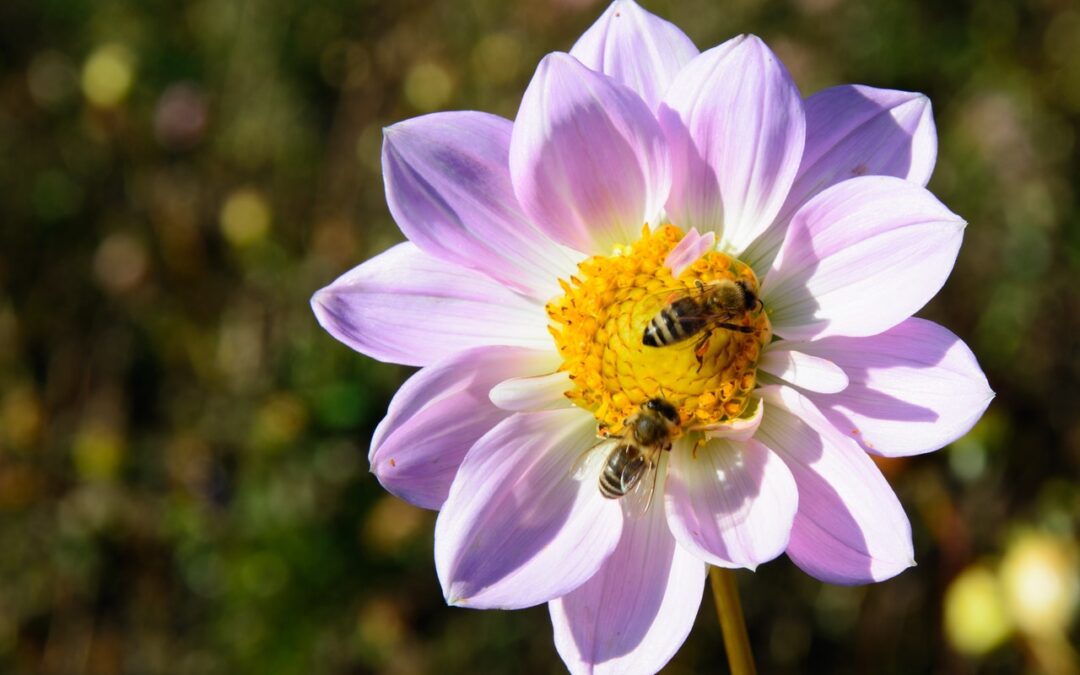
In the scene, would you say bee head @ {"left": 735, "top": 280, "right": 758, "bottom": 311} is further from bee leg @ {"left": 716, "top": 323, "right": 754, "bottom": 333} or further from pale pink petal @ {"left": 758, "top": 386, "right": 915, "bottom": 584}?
pale pink petal @ {"left": 758, "top": 386, "right": 915, "bottom": 584}

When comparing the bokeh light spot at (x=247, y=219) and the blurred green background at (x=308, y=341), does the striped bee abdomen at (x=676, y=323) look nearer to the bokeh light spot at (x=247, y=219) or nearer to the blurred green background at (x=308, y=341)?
the blurred green background at (x=308, y=341)

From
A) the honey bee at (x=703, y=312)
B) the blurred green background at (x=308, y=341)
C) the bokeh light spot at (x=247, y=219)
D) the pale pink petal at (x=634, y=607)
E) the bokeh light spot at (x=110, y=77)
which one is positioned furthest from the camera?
the bokeh light spot at (x=110, y=77)

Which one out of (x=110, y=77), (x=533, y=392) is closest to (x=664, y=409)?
(x=533, y=392)

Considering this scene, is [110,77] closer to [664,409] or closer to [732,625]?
[664,409]

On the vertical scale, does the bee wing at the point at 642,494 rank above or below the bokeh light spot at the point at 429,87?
above

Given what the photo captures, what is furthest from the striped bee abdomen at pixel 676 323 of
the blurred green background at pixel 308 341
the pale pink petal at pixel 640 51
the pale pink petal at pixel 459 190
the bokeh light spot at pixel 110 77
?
the bokeh light spot at pixel 110 77

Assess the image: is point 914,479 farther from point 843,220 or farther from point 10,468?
point 10,468
